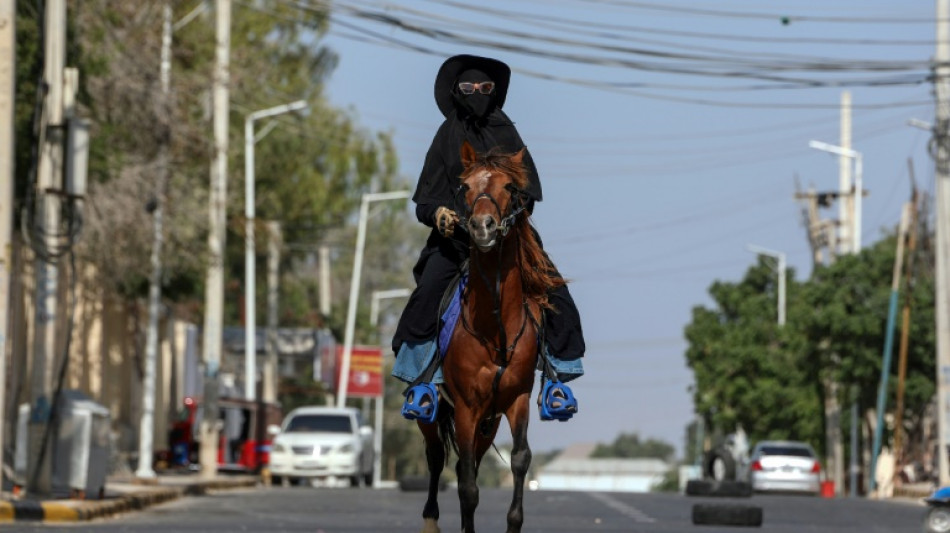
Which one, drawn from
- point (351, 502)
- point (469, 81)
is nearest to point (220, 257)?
point (351, 502)

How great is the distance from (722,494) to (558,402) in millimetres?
24771

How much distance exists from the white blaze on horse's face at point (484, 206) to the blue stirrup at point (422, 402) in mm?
1111

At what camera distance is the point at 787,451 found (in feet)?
158

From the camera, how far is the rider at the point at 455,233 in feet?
38.9

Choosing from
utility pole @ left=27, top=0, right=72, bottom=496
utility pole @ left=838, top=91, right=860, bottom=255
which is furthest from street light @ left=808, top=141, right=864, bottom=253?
utility pole @ left=27, top=0, right=72, bottom=496

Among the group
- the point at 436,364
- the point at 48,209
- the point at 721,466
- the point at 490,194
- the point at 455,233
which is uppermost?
the point at 48,209

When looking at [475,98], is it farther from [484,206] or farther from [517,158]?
[484,206]

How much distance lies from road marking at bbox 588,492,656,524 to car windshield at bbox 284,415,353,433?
46.9 ft

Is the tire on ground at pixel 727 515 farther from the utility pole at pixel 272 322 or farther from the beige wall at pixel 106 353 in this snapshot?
the utility pole at pixel 272 322

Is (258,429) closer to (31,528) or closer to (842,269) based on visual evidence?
(842,269)

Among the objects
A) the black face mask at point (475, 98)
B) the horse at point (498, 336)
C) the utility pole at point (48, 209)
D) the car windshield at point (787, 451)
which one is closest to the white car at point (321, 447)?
the car windshield at point (787, 451)

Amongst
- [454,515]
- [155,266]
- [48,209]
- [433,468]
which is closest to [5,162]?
[48,209]

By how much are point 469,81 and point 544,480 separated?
131m

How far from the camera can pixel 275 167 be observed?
6212 centimetres
